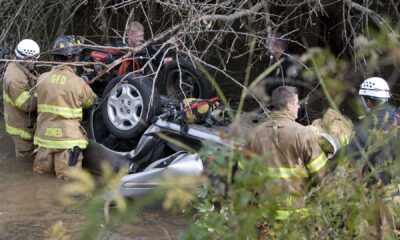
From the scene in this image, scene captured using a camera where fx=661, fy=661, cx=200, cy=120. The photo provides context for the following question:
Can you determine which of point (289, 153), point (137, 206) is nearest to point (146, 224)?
point (289, 153)

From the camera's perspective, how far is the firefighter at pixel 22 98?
26.3ft

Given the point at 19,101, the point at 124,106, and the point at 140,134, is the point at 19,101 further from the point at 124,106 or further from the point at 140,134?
the point at 140,134

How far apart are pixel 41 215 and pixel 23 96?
6.39 feet

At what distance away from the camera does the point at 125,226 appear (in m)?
6.16

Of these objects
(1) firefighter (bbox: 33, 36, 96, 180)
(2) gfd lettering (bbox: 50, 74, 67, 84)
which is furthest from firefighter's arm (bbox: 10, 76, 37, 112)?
(2) gfd lettering (bbox: 50, 74, 67, 84)

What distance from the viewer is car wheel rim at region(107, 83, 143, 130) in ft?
23.5

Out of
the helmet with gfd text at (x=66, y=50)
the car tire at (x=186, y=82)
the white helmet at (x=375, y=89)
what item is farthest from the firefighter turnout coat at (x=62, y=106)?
the white helmet at (x=375, y=89)

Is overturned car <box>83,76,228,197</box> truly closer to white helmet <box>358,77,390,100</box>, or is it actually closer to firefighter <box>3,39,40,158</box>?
firefighter <box>3,39,40,158</box>

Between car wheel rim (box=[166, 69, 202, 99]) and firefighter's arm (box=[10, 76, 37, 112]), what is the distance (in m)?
1.69

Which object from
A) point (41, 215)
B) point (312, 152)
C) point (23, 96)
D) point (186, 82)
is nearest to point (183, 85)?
point (186, 82)

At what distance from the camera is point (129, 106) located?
7.23m

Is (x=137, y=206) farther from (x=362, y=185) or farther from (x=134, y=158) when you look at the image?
(x=134, y=158)

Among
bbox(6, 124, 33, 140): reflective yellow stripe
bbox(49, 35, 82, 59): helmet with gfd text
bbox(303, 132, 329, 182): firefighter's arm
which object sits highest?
bbox(49, 35, 82, 59): helmet with gfd text

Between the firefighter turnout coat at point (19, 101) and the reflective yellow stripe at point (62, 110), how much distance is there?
38 centimetres
